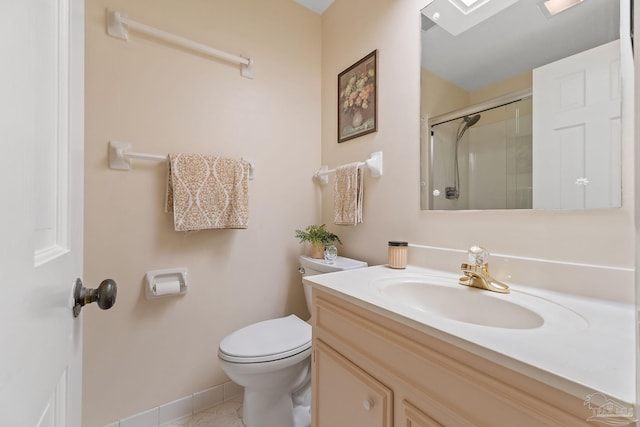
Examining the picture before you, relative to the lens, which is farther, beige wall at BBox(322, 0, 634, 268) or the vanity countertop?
beige wall at BBox(322, 0, 634, 268)

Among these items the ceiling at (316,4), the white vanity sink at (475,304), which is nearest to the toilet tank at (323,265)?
the white vanity sink at (475,304)

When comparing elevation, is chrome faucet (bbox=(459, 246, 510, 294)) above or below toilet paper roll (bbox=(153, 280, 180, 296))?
above

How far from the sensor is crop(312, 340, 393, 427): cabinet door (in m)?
0.66

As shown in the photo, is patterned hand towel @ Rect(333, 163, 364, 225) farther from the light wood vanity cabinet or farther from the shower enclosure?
the light wood vanity cabinet

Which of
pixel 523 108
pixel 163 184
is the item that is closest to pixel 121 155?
pixel 163 184

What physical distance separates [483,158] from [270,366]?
1.17 metres

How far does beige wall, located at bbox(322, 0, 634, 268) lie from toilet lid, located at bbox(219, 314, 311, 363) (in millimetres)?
529

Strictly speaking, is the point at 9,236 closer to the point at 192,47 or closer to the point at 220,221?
the point at 220,221

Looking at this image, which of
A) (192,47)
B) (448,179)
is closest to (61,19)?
(192,47)

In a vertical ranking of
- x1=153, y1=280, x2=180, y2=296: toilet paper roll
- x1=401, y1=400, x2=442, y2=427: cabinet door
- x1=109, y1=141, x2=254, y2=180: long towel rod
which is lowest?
x1=401, y1=400, x2=442, y2=427: cabinet door

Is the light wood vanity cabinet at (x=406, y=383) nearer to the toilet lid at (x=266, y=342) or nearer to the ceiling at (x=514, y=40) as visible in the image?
the toilet lid at (x=266, y=342)

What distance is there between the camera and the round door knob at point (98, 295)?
0.48 meters

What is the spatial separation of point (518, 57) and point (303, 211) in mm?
1258

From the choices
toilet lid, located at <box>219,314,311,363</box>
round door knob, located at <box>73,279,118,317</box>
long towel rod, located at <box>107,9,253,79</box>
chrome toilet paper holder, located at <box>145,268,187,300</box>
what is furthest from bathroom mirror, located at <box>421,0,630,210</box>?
chrome toilet paper holder, located at <box>145,268,187,300</box>
